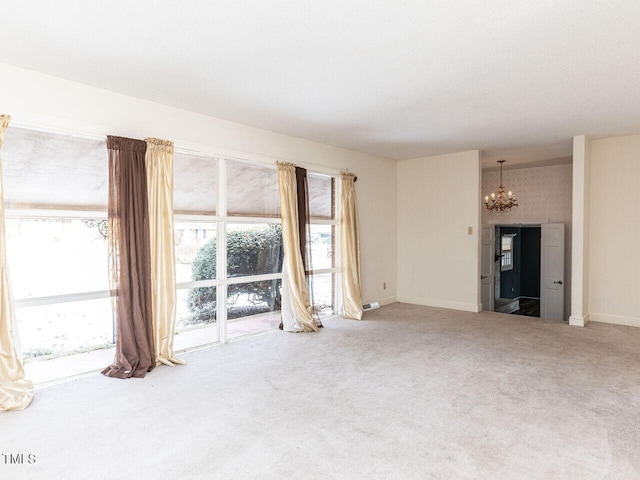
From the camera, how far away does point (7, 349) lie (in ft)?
10.0

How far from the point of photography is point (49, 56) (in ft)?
9.83

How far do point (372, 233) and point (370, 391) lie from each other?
3894mm

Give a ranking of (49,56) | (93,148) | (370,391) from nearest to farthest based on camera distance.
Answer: (49,56) < (370,391) < (93,148)

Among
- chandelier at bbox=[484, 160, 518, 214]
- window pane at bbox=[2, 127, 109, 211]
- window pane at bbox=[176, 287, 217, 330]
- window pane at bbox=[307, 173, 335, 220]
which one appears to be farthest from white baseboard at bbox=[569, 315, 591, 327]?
window pane at bbox=[2, 127, 109, 211]

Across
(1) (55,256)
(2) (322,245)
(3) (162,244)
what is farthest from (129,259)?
(2) (322,245)

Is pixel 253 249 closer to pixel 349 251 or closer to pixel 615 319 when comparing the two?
pixel 349 251

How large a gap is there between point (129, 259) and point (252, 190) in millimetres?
1864

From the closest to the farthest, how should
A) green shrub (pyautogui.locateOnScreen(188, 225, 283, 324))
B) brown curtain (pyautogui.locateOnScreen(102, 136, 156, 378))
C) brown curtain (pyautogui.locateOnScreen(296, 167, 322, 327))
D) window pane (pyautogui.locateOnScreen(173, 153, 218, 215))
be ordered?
brown curtain (pyautogui.locateOnScreen(102, 136, 156, 378)) < window pane (pyautogui.locateOnScreen(173, 153, 218, 215)) < green shrub (pyautogui.locateOnScreen(188, 225, 283, 324)) < brown curtain (pyautogui.locateOnScreen(296, 167, 322, 327))

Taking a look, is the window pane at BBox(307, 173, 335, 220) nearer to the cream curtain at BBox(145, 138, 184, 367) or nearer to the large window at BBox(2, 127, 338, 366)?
the large window at BBox(2, 127, 338, 366)

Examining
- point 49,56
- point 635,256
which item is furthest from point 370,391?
point 635,256

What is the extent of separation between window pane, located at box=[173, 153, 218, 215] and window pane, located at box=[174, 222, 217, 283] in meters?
0.18

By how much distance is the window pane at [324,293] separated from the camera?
5.92 m

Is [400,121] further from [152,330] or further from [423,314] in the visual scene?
[152,330]

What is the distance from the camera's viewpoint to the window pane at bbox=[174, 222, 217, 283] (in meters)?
4.37
